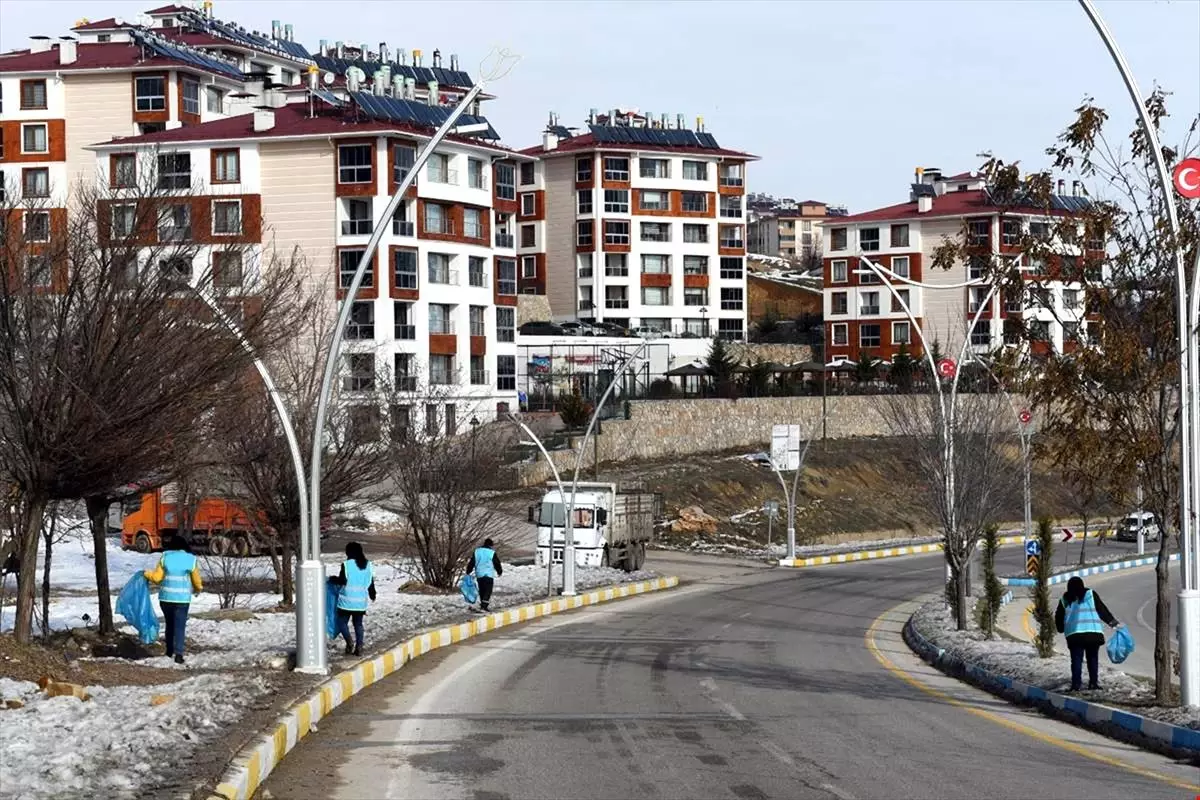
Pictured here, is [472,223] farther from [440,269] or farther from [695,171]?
[695,171]

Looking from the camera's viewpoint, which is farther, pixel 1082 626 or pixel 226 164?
pixel 226 164

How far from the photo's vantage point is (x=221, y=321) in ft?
65.7

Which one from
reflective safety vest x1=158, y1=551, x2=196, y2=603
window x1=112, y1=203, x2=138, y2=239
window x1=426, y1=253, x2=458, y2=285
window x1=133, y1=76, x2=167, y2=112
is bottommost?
reflective safety vest x1=158, y1=551, x2=196, y2=603

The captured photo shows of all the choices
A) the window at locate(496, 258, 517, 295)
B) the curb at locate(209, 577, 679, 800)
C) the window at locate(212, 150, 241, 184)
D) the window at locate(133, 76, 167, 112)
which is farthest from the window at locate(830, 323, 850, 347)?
the curb at locate(209, 577, 679, 800)

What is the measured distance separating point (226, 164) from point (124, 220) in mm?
53025

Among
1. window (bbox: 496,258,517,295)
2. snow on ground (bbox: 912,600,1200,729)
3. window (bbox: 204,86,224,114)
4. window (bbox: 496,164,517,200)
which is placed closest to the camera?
snow on ground (bbox: 912,600,1200,729)

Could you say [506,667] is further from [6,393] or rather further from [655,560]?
[655,560]

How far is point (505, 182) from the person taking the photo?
82.9 meters

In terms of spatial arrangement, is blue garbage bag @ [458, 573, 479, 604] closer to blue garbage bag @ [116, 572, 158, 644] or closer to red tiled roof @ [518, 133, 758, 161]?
blue garbage bag @ [116, 572, 158, 644]

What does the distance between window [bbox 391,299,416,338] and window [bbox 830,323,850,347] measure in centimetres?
4646

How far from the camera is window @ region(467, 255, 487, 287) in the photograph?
74.9m

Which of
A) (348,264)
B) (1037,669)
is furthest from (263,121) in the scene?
(1037,669)

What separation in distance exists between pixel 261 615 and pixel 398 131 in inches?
1720

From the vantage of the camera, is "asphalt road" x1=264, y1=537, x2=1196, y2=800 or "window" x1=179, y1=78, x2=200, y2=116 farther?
"window" x1=179, y1=78, x2=200, y2=116
